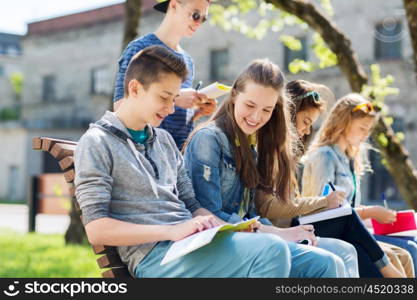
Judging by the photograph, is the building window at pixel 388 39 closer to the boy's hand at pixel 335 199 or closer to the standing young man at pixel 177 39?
the standing young man at pixel 177 39

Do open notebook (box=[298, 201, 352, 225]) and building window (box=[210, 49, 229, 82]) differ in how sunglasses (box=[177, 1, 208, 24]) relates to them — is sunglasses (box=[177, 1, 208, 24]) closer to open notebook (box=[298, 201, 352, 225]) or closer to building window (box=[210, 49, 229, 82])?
open notebook (box=[298, 201, 352, 225])

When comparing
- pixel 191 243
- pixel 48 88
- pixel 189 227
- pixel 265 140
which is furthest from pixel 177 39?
pixel 48 88

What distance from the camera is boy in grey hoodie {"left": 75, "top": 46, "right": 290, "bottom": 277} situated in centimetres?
253

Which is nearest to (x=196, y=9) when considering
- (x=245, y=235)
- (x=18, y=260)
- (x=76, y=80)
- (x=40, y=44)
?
(x=245, y=235)

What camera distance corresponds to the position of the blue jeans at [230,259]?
2475mm

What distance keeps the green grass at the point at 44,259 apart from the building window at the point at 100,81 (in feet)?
56.5

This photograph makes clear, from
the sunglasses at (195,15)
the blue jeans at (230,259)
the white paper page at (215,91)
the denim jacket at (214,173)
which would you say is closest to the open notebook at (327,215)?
the denim jacket at (214,173)

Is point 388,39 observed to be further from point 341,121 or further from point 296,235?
point 296,235

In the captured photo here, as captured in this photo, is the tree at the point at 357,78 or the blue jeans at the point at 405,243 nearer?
the blue jeans at the point at 405,243

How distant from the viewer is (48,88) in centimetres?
3033

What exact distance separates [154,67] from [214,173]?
1.90 ft

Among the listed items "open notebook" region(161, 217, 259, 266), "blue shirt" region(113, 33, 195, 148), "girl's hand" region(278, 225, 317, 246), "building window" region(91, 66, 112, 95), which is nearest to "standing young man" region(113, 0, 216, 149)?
"blue shirt" region(113, 33, 195, 148)

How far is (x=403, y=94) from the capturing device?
769 inches

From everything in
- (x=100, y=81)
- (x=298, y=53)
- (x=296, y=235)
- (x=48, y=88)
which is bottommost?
(x=48, y=88)
